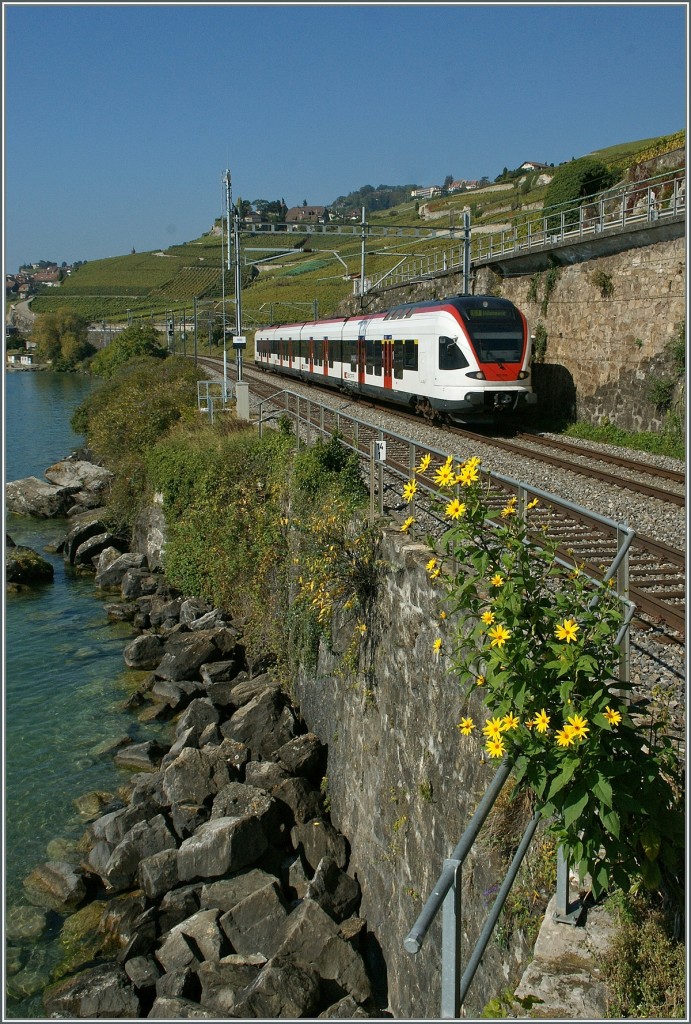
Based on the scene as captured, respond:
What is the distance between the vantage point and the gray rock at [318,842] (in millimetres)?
10438

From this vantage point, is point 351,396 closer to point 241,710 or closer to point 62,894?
point 241,710

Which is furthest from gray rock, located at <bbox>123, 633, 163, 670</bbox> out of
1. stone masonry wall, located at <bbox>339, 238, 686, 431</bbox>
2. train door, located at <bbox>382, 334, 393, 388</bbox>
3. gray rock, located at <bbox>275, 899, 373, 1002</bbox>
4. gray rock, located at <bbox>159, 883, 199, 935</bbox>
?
stone masonry wall, located at <bbox>339, 238, 686, 431</bbox>

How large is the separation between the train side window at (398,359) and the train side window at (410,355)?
1.02 feet

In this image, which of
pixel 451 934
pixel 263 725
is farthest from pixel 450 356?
pixel 451 934

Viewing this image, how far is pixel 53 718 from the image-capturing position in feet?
50.1

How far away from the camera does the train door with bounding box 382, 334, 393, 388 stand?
23.4 metres

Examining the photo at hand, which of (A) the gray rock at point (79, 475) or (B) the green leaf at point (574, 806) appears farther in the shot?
(A) the gray rock at point (79, 475)

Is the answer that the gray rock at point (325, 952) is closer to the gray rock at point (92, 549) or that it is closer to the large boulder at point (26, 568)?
the large boulder at point (26, 568)

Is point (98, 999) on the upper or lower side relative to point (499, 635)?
lower

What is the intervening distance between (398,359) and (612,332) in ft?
18.0

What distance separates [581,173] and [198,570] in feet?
79.8

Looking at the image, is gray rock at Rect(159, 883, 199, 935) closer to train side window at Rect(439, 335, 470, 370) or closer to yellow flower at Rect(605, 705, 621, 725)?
yellow flower at Rect(605, 705, 621, 725)

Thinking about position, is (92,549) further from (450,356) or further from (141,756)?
(141,756)

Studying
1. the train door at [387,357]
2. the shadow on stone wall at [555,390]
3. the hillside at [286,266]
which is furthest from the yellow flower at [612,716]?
the hillside at [286,266]
